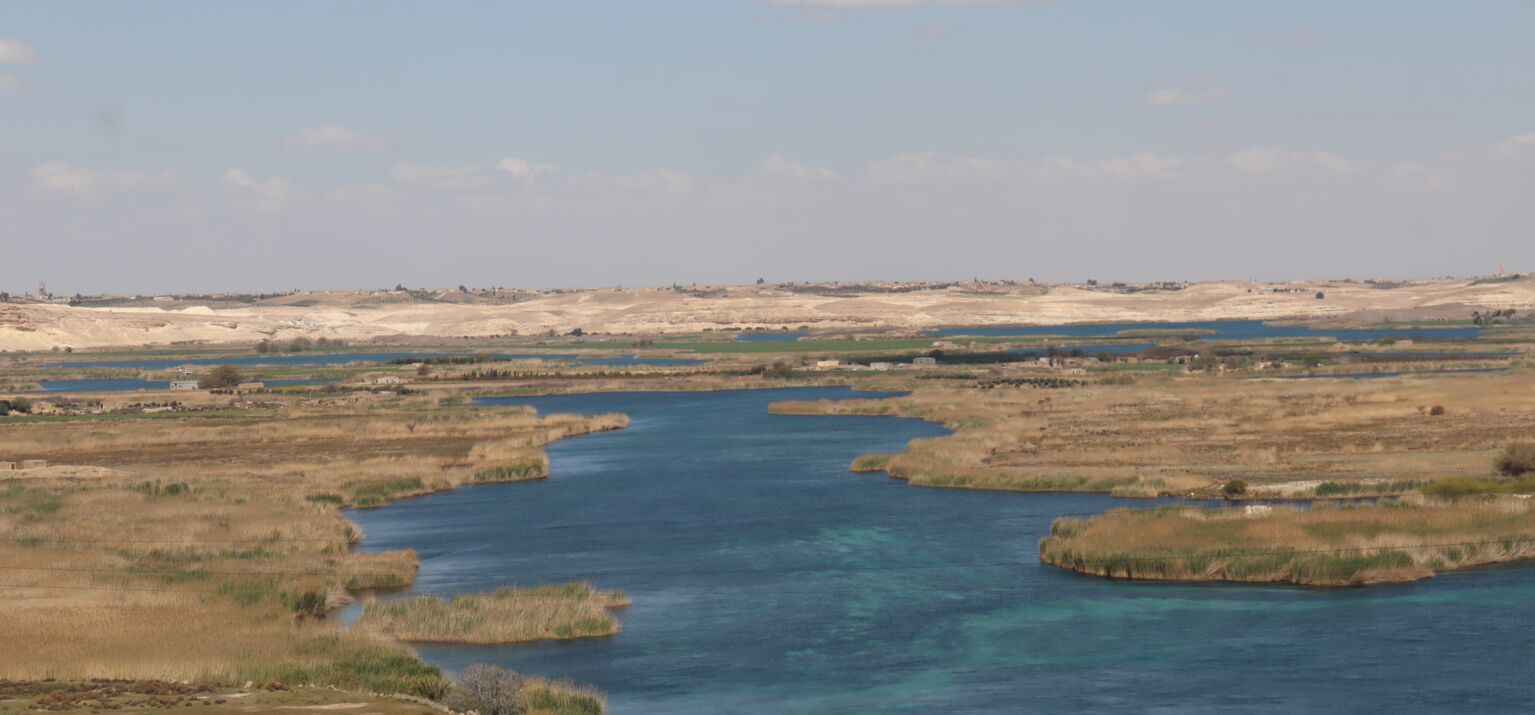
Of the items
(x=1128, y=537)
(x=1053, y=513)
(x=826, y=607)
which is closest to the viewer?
(x=826, y=607)

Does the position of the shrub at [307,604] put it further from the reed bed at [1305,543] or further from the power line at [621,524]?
the reed bed at [1305,543]

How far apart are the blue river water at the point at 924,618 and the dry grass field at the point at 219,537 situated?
2853mm

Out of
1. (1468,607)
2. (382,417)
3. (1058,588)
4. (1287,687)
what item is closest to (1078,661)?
(1287,687)

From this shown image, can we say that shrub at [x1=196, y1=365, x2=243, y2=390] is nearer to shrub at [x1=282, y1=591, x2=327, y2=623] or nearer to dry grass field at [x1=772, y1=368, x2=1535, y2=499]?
dry grass field at [x1=772, y1=368, x2=1535, y2=499]

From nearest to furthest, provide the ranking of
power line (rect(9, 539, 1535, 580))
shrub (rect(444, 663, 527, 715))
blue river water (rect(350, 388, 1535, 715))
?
1. shrub (rect(444, 663, 527, 715))
2. blue river water (rect(350, 388, 1535, 715))
3. power line (rect(9, 539, 1535, 580))

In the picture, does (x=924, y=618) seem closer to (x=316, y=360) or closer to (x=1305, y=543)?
(x=1305, y=543)

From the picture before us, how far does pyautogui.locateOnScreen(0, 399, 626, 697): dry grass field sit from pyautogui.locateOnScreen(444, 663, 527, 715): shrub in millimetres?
1462

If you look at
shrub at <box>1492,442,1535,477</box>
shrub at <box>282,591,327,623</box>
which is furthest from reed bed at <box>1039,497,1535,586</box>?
shrub at <box>282,591,327,623</box>

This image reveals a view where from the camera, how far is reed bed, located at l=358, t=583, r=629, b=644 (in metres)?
36.7

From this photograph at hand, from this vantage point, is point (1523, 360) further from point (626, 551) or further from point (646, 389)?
point (626, 551)

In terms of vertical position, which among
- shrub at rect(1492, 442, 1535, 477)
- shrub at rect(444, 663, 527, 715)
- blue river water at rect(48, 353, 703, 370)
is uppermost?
shrub at rect(1492, 442, 1535, 477)

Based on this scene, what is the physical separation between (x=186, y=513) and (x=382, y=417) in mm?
39073

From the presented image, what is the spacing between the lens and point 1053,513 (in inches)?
2064

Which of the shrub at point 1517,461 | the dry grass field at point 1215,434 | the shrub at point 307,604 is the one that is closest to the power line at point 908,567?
the shrub at point 307,604
